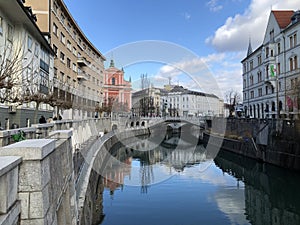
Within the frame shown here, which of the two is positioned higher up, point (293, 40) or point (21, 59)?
point (293, 40)

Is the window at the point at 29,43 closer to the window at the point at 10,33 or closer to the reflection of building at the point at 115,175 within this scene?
the window at the point at 10,33

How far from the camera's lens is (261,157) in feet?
79.9

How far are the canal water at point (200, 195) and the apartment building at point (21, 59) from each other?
6882 mm

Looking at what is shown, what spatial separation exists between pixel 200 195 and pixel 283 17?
→ 103ft

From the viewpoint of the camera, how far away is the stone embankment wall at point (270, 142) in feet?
65.5

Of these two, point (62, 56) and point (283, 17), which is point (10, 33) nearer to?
point (62, 56)

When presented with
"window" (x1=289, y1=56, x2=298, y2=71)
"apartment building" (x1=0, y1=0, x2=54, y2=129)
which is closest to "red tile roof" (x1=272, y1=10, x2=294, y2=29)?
"window" (x1=289, y1=56, x2=298, y2=71)

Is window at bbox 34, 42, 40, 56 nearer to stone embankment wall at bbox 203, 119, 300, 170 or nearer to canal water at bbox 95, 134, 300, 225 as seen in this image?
canal water at bbox 95, 134, 300, 225

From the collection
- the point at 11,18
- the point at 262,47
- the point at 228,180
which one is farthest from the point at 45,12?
the point at 262,47

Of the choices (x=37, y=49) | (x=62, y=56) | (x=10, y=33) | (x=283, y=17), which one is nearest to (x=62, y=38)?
(x=62, y=56)

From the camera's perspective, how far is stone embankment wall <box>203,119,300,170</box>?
19953 millimetres

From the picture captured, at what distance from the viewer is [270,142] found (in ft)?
76.7

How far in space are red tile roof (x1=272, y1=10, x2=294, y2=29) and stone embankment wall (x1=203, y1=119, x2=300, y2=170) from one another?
13804mm

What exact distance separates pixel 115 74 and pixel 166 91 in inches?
1134
